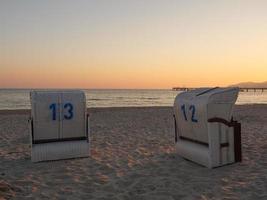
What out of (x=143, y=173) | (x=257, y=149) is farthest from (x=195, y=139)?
(x=257, y=149)

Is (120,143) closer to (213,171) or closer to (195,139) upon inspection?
(195,139)

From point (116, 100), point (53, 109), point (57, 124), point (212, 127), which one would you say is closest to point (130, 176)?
point (212, 127)

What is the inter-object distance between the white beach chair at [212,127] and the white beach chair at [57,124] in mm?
2574

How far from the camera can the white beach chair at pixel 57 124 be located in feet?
27.1

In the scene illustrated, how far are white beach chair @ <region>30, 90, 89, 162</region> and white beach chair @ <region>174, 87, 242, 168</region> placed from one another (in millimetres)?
2574

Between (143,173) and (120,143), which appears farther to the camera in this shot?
(120,143)

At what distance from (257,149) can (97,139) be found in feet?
17.1

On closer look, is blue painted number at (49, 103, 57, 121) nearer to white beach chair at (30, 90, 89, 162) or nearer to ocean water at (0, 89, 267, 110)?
white beach chair at (30, 90, 89, 162)

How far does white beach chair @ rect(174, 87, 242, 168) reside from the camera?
744 cm

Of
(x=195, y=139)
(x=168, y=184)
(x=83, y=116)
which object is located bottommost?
(x=168, y=184)

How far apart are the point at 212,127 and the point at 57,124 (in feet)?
11.9

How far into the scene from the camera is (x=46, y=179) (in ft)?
22.3

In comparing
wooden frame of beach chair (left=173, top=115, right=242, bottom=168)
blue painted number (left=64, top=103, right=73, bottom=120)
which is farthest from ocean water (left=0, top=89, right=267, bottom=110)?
wooden frame of beach chair (left=173, top=115, right=242, bottom=168)

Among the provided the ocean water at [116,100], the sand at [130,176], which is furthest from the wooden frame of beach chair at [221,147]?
the ocean water at [116,100]
